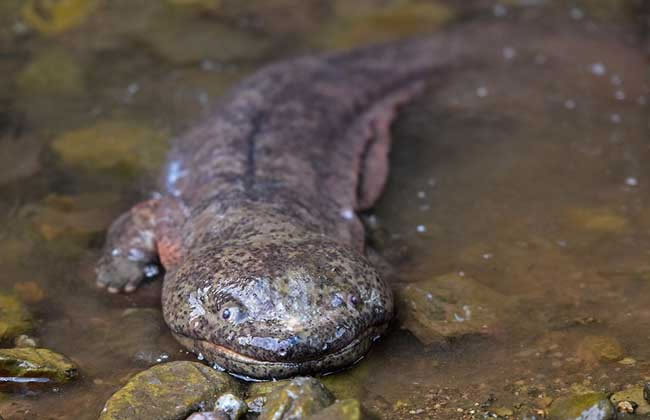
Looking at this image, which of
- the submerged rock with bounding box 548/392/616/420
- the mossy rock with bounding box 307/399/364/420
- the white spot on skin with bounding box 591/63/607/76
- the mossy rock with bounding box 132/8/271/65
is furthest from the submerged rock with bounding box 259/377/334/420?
the white spot on skin with bounding box 591/63/607/76

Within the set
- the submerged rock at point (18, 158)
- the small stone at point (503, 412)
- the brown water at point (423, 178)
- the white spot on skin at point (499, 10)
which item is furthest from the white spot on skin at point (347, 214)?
the white spot on skin at point (499, 10)

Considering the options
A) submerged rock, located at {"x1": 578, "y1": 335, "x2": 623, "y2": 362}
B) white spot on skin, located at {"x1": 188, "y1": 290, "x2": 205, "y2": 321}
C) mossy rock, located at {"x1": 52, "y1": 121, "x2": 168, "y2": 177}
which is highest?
white spot on skin, located at {"x1": 188, "y1": 290, "x2": 205, "y2": 321}

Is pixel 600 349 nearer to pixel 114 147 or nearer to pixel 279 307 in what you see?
pixel 279 307

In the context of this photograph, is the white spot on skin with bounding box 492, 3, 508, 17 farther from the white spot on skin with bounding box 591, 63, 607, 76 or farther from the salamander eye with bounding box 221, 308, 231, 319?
the salamander eye with bounding box 221, 308, 231, 319

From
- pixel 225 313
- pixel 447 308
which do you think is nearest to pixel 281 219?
pixel 225 313

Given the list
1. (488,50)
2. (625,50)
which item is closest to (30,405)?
(488,50)

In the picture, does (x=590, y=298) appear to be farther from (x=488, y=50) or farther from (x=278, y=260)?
(x=488, y=50)
